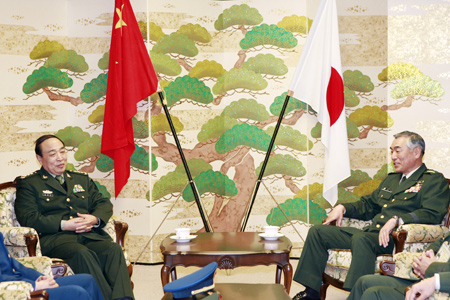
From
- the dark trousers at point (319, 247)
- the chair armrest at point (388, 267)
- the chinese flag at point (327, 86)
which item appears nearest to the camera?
the chair armrest at point (388, 267)

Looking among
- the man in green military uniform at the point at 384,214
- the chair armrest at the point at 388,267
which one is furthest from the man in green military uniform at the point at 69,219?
the chair armrest at the point at 388,267

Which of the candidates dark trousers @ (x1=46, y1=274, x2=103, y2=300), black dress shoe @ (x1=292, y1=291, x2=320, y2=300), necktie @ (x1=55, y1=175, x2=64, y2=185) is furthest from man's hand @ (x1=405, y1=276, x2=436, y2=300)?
necktie @ (x1=55, y1=175, x2=64, y2=185)

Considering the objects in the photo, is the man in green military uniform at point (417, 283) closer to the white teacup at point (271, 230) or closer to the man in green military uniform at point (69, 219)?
the white teacup at point (271, 230)

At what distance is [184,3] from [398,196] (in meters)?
2.80

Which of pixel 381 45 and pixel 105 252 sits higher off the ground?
pixel 381 45

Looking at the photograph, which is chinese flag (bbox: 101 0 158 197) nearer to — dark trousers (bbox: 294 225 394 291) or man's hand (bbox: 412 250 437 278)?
dark trousers (bbox: 294 225 394 291)

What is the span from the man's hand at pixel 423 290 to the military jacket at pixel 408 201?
3.65ft

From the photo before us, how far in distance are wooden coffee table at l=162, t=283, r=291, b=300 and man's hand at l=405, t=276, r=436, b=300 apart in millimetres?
615

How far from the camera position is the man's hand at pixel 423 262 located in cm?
312

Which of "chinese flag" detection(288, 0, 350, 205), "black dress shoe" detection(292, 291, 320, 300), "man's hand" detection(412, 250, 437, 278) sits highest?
"chinese flag" detection(288, 0, 350, 205)

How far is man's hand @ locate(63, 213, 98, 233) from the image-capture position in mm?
4066

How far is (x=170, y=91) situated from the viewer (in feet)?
18.3

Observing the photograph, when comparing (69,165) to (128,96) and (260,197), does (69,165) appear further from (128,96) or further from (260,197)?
(260,197)

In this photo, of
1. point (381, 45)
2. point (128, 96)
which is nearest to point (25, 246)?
point (128, 96)
